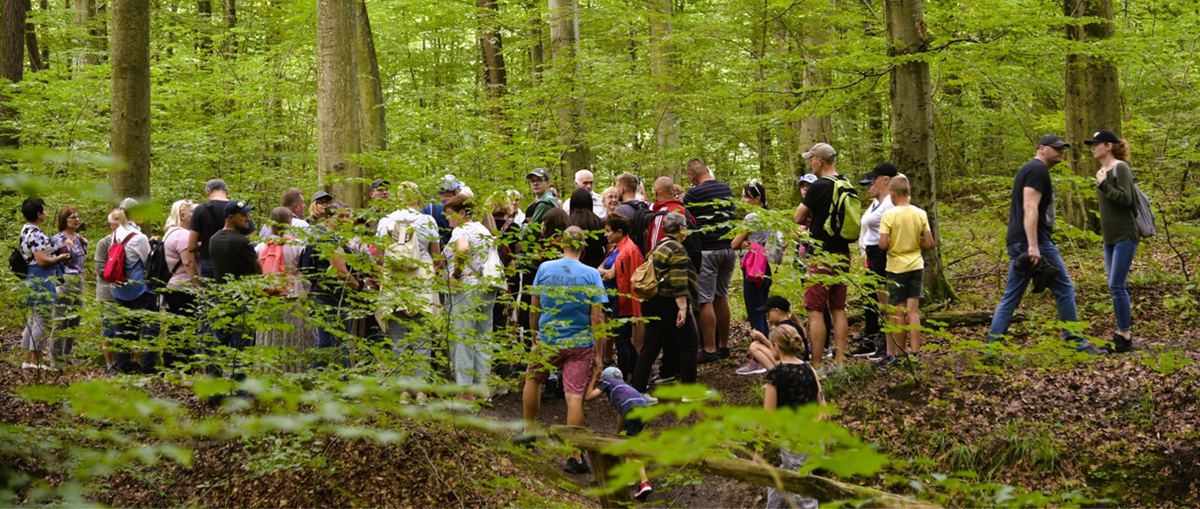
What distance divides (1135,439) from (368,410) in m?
5.33

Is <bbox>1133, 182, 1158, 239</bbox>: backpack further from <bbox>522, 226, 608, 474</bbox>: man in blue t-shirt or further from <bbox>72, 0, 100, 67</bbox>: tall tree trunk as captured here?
<bbox>72, 0, 100, 67</bbox>: tall tree trunk

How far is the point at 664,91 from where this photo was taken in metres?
14.0

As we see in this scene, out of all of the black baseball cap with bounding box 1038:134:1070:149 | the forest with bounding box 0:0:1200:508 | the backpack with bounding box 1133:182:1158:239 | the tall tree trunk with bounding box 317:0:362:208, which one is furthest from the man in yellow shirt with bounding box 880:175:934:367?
the tall tree trunk with bounding box 317:0:362:208

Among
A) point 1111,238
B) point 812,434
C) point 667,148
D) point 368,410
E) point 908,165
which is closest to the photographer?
point 812,434

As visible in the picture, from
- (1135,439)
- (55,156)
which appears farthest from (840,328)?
(55,156)

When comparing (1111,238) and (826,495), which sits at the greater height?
(1111,238)

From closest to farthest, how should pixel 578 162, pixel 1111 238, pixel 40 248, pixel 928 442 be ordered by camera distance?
pixel 928 442 < pixel 1111 238 < pixel 40 248 < pixel 578 162

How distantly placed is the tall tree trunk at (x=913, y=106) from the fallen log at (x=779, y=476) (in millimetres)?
5719

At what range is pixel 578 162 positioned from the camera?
1284 cm

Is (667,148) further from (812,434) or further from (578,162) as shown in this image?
(812,434)

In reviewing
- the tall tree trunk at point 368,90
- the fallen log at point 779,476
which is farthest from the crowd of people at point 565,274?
the tall tree trunk at point 368,90

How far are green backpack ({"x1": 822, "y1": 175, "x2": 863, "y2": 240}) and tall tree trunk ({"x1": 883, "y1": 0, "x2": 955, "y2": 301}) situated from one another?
6.41 feet

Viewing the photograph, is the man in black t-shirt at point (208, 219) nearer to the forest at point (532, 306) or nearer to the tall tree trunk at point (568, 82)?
the forest at point (532, 306)

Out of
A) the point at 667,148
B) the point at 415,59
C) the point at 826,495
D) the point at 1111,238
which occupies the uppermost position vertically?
the point at 415,59
